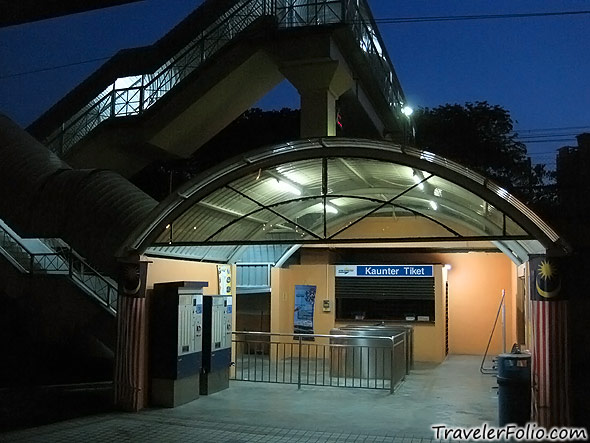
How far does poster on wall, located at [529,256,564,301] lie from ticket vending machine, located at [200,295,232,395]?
614 cm

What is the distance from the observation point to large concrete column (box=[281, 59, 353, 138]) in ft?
52.1

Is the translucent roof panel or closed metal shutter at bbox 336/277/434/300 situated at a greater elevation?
the translucent roof panel

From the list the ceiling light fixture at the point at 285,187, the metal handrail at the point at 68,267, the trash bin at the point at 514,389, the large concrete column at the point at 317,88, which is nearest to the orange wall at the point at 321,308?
the large concrete column at the point at 317,88

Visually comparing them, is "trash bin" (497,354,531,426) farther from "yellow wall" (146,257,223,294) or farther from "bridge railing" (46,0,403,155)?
"bridge railing" (46,0,403,155)

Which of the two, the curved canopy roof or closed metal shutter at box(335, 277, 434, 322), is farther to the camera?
closed metal shutter at box(335, 277, 434, 322)

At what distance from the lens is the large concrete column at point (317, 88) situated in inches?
625

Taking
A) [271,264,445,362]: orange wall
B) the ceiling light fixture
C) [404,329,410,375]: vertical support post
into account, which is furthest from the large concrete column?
[404,329,410,375]: vertical support post

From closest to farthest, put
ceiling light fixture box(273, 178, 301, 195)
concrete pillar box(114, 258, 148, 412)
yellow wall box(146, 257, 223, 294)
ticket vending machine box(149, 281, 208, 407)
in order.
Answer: concrete pillar box(114, 258, 148, 412)
ticket vending machine box(149, 281, 208, 407)
yellow wall box(146, 257, 223, 294)
ceiling light fixture box(273, 178, 301, 195)

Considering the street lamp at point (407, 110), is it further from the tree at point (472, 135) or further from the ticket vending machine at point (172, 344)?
the ticket vending machine at point (172, 344)

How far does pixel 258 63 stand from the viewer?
17031 millimetres

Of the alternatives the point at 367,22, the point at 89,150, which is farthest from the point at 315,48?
the point at 89,150

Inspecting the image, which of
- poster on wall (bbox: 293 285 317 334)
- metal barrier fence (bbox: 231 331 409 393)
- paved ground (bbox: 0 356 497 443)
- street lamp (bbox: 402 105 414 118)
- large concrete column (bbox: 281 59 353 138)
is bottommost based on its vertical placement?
paved ground (bbox: 0 356 497 443)

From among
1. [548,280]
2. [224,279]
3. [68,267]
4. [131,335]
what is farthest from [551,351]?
[68,267]

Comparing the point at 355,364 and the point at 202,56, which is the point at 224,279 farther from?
the point at 202,56
